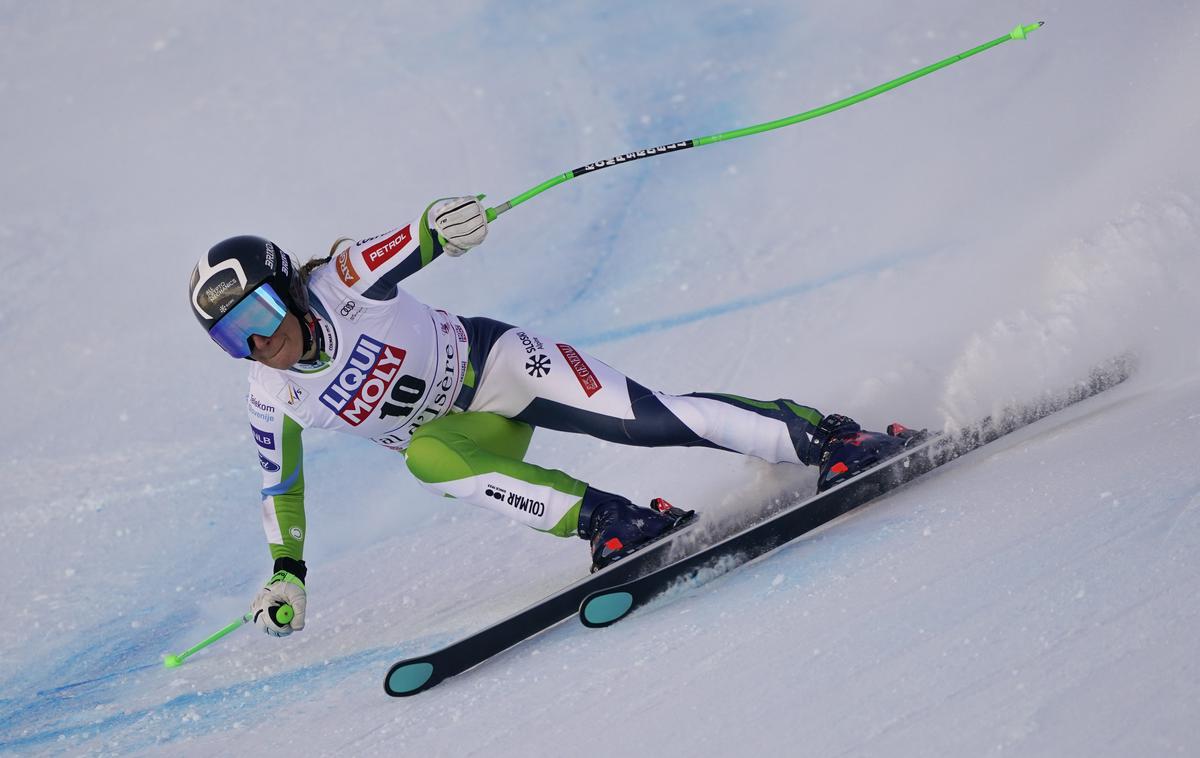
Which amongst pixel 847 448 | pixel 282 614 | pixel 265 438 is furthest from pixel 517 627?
pixel 847 448

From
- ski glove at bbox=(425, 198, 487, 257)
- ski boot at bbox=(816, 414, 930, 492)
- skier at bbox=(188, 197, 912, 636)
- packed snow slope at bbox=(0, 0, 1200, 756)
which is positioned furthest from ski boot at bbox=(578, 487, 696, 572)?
ski glove at bbox=(425, 198, 487, 257)

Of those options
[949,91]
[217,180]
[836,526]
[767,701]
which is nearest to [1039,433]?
[836,526]

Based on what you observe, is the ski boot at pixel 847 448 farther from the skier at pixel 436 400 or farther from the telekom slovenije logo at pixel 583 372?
the telekom slovenije logo at pixel 583 372

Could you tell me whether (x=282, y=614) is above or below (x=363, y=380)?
below

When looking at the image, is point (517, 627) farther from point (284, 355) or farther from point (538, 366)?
point (284, 355)

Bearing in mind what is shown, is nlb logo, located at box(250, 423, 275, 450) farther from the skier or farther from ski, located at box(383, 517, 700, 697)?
ski, located at box(383, 517, 700, 697)

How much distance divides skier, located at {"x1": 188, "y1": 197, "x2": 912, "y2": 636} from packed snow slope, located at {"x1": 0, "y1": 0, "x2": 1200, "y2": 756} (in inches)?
9.1

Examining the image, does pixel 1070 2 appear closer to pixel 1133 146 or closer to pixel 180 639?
pixel 1133 146

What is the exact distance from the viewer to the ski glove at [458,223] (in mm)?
3193

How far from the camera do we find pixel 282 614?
3.35 metres

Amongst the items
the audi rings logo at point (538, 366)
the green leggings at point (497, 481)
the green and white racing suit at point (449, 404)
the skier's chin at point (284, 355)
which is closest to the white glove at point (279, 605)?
the green and white racing suit at point (449, 404)

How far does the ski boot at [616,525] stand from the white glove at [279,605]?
770 mm

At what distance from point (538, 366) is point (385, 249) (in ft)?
1.87

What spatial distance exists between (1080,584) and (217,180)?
6.33 m
